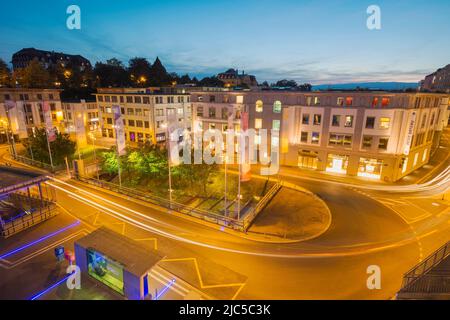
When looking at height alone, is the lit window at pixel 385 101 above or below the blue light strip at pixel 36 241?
above

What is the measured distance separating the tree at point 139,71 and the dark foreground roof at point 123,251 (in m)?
89.7

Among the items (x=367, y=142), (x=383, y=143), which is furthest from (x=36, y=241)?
(x=383, y=143)

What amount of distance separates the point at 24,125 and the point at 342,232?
68.9 meters

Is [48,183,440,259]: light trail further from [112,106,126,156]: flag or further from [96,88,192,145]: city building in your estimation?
[96,88,192,145]: city building

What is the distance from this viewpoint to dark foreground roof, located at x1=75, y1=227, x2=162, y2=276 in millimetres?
12648

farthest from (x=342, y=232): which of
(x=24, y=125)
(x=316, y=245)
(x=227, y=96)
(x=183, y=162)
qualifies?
(x=24, y=125)

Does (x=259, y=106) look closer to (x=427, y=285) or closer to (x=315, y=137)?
(x=315, y=137)

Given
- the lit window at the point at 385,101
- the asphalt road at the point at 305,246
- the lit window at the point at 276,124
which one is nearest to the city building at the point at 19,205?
the asphalt road at the point at 305,246

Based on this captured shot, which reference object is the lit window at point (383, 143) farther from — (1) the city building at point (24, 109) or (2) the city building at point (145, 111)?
(1) the city building at point (24, 109)

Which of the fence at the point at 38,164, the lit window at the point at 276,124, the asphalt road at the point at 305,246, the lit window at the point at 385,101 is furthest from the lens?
the lit window at the point at 276,124

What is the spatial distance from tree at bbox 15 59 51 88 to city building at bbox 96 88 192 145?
26.9 meters

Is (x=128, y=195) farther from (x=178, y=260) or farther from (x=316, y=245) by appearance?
(x=316, y=245)

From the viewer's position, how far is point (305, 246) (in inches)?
A: 759

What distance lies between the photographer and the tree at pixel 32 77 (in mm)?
73562
